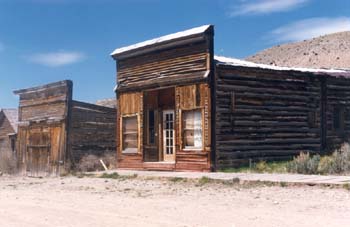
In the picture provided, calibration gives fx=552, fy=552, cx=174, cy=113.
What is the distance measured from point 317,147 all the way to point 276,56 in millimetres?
73173

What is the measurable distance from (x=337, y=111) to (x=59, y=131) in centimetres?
1392

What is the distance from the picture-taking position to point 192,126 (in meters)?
20.6

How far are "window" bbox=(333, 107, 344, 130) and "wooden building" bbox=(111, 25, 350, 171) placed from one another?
4cm

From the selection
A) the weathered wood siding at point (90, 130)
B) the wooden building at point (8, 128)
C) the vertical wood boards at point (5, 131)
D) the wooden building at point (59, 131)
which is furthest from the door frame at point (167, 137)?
the vertical wood boards at point (5, 131)

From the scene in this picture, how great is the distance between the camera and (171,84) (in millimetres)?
21438

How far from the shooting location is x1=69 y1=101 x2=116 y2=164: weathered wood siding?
28.6m

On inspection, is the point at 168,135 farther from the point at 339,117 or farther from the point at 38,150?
the point at 38,150

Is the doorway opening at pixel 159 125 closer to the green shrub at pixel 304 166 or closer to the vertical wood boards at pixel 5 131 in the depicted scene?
the green shrub at pixel 304 166

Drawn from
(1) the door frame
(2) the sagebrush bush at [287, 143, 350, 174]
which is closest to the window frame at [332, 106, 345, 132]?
(2) the sagebrush bush at [287, 143, 350, 174]

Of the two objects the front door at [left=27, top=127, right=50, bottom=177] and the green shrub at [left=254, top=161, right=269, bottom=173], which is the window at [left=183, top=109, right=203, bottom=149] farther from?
the front door at [left=27, top=127, right=50, bottom=177]

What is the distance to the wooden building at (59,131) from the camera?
28.4 m

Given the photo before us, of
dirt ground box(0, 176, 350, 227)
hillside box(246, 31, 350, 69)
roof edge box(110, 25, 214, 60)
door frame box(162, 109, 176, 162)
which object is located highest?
hillside box(246, 31, 350, 69)

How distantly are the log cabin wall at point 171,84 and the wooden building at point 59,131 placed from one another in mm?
4960

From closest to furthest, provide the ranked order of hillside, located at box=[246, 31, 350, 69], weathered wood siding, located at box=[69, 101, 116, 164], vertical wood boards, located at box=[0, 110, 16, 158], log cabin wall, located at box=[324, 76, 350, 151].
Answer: log cabin wall, located at box=[324, 76, 350, 151], weathered wood siding, located at box=[69, 101, 116, 164], vertical wood boards, located at box=[0, 110, 16, 158], hillside, located at box=[246, 31, 350, 69]
